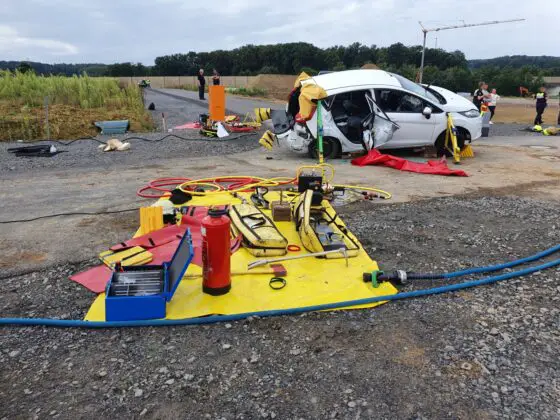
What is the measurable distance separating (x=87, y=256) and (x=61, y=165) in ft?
20.3

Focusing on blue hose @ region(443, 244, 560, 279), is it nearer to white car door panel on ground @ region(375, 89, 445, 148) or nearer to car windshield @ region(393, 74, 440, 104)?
white car door panel on ground @ region(375, 89, 445, 148)

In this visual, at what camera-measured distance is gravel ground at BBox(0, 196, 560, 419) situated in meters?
2.63

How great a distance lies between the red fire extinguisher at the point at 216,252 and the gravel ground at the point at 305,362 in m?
0.43

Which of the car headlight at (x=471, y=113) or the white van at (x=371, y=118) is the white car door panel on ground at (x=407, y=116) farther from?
the car headlight at (x=471, y=113)

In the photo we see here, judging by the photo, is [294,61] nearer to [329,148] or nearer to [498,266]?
[329,148]

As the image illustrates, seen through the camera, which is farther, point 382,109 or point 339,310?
point 382,109

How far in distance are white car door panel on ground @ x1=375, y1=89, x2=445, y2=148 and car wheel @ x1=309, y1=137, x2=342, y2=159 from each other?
1.10 m

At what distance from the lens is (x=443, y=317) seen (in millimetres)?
3584

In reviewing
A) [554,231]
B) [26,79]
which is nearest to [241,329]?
[554,231]

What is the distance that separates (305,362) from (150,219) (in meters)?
2.89

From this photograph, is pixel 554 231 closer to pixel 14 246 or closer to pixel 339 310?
pixel 339 310

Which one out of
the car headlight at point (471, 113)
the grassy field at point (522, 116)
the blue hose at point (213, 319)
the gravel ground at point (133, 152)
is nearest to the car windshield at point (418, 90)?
the car headlight at point (471, 113)

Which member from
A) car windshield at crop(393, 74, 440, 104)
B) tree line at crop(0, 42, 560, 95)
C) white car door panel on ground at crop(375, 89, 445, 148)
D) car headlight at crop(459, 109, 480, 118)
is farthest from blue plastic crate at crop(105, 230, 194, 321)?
tree line at crop(0, 42, 560, 95)

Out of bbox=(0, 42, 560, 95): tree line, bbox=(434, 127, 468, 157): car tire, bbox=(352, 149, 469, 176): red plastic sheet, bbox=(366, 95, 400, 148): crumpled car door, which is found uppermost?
bbox=(0, 42, 560, 95): tree line
